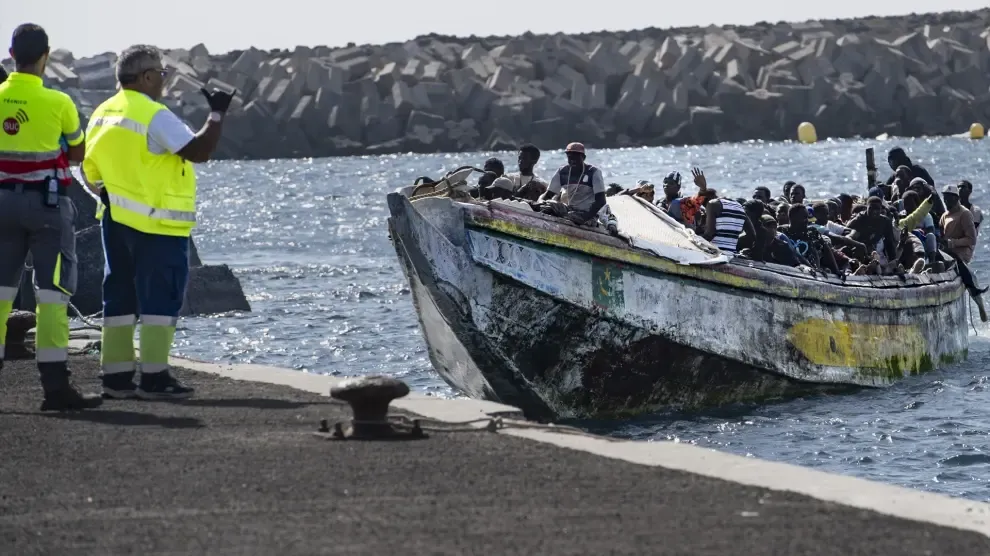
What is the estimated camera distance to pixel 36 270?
29.8 feet

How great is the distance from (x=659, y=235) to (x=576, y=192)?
111cm

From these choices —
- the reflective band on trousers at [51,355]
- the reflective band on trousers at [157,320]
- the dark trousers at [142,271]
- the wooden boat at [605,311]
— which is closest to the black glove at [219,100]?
the dark trousers at [142,271]

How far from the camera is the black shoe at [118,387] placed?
9.48m

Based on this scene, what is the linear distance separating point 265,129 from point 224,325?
84602mm

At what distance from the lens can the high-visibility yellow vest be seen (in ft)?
30.0

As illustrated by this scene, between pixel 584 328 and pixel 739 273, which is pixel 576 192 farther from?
pixel 739 273

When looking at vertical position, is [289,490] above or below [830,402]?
above

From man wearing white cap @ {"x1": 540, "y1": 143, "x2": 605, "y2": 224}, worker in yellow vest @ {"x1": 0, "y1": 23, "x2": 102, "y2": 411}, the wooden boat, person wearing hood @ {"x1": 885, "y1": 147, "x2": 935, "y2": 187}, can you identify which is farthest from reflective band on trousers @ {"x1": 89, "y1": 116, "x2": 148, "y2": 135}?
person wearing hood @ {"x1": 885, "y1": 147, "x2": 935, "y2": 187}

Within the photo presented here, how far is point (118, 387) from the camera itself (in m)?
9.53

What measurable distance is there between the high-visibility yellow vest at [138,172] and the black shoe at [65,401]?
3.12ft

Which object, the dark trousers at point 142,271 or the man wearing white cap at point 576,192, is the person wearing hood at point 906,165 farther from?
the dark trousers at point 142,271

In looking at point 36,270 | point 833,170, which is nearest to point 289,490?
point 36,270

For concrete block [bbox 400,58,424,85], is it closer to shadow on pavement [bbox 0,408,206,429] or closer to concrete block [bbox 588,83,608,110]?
concrete block [bbox 588,83,608,110]

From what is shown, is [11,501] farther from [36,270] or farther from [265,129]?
[265,129]
